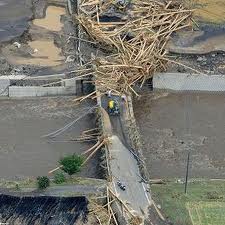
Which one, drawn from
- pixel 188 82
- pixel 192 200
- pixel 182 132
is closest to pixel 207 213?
pixel 192 200

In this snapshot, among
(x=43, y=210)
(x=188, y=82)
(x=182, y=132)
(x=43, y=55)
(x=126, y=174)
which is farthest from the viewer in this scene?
(x=43, y=55)

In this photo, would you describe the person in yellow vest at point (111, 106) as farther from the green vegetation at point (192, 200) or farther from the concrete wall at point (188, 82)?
the green vegetation at point (192, 200)

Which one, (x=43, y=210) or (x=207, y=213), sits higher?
(x=43, y=210)

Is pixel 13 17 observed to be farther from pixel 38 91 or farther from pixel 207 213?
pixel 207 213

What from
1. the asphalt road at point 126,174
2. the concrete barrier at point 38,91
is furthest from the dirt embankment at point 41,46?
the asphalt road at point 126,174

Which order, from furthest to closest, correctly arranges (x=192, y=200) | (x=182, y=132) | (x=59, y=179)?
(x=182, y=132), (x=192, y=200), (x=59, y=179)

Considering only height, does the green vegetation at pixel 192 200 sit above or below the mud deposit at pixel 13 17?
below

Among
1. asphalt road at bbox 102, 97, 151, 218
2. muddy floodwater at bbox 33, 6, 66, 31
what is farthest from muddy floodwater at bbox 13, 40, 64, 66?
asphalt road at bbox 102, 97, 151, 218

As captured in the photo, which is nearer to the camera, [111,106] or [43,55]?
[111,106]
